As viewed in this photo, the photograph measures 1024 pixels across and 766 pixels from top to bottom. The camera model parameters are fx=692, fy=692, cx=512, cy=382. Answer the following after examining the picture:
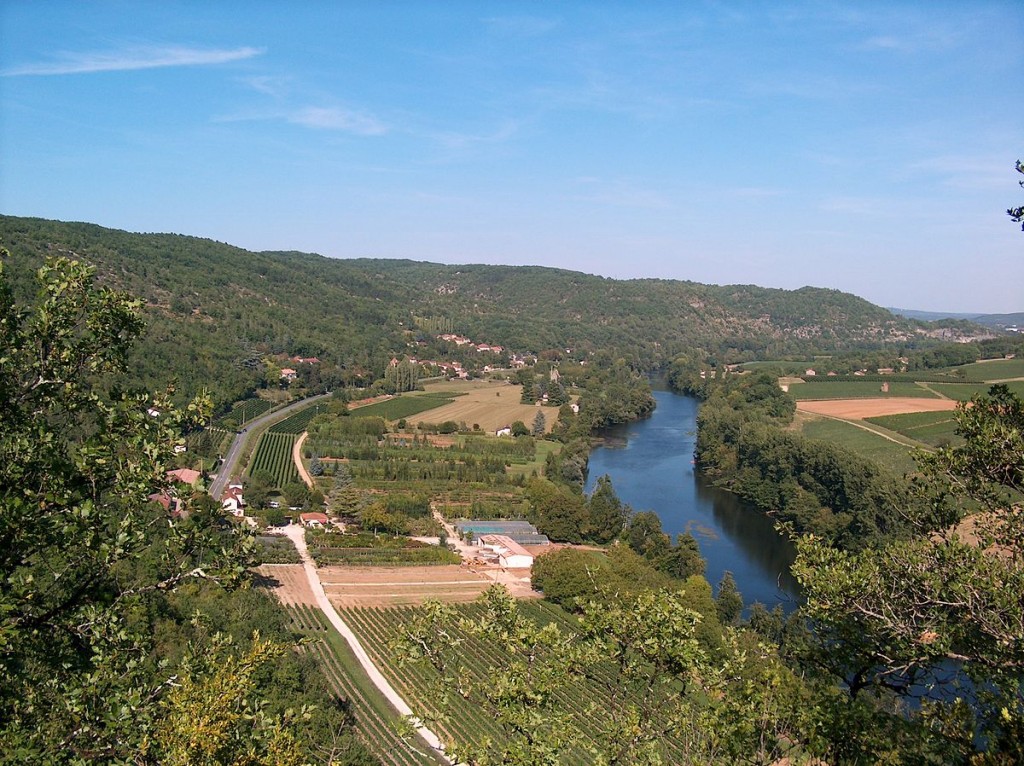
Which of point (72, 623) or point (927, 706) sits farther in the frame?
point (927, 706)

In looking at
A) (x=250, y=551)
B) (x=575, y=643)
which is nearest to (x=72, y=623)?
(x=250, y=551)

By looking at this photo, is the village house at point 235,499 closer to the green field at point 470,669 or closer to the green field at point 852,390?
the green field at point 470,669

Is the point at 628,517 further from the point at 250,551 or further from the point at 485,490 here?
the point at 250,551

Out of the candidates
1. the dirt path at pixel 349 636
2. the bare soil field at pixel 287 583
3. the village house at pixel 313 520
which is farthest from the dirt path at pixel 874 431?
the bare soil field at pixel 287 583

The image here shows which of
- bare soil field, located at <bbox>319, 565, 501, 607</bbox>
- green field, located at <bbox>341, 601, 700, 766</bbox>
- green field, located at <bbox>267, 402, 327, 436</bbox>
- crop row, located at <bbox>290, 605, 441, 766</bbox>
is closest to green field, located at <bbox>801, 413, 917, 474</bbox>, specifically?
bare soil field, located at <bbox>319, 565, 501, 607</bbox>

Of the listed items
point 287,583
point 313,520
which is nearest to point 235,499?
point 313,520
